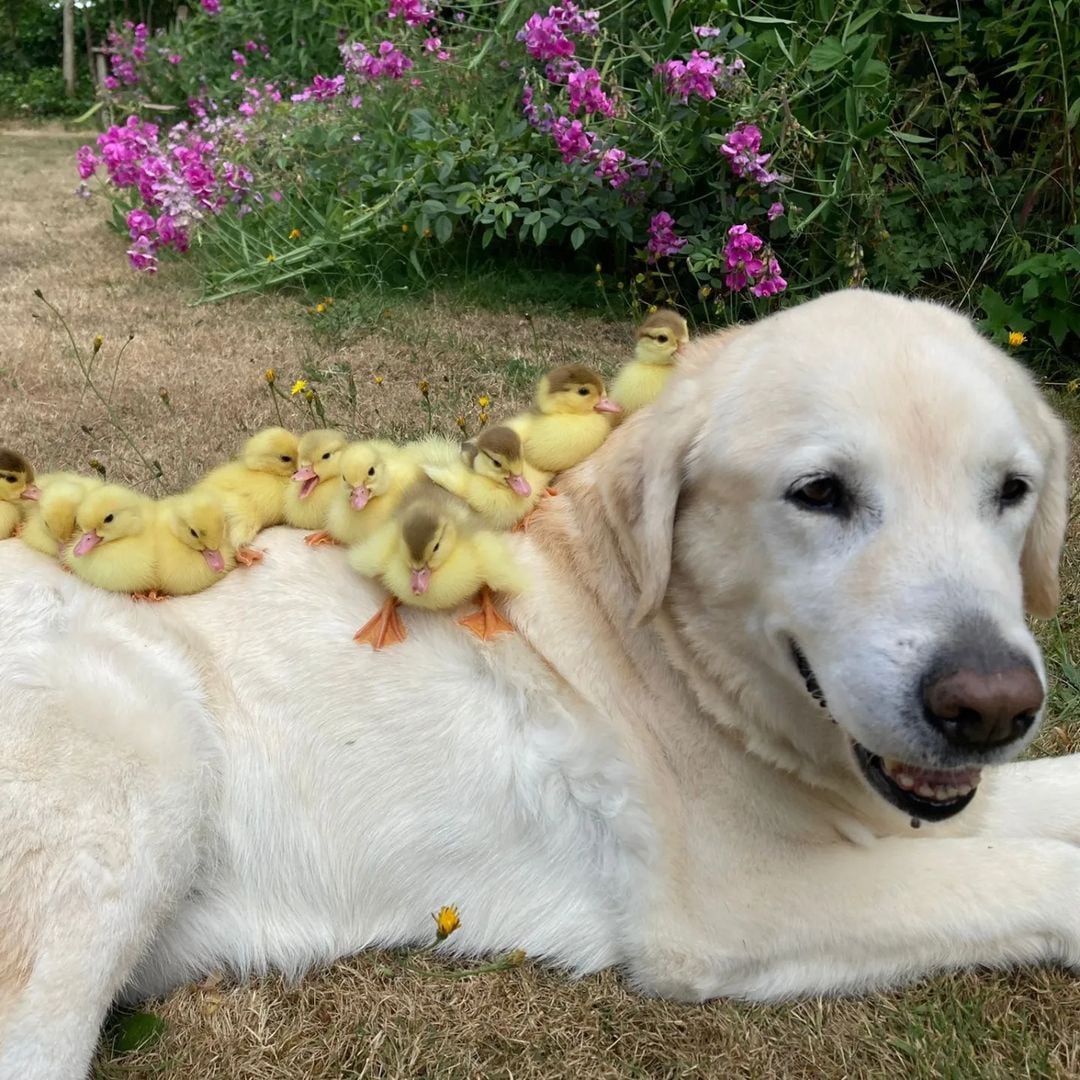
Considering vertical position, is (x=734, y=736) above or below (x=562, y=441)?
below

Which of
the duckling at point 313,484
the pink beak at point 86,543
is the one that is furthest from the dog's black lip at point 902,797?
the pink beak at point 86,543

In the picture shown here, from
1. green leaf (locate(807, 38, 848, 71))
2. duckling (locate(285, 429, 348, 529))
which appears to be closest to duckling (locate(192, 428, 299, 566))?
duckling (locate(285, 429, 348, 529))

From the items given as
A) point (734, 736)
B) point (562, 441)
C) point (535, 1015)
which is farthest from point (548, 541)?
point (535, 1015)

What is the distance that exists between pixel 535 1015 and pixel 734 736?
29.9 inches

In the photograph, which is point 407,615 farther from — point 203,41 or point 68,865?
point 203,41

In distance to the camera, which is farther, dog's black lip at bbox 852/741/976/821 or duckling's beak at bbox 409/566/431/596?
duckling's beak at bbox 409/566/431/596

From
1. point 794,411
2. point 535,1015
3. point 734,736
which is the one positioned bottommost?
point 535,1015

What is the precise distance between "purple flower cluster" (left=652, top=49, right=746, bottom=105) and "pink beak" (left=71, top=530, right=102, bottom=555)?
4013 millimetres

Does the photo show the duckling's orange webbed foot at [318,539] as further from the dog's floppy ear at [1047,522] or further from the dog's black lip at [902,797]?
the dog's floppy ear at [1047,522]

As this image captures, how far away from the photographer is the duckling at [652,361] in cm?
276

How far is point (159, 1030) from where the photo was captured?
2.10 m

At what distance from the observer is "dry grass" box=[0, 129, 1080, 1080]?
6.38ft

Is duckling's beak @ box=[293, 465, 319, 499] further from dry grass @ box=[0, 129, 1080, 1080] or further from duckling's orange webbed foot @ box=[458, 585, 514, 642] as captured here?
dry grass @ box=[0, 129, 1080, 1080]

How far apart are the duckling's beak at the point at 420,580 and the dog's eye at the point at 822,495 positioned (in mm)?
835
